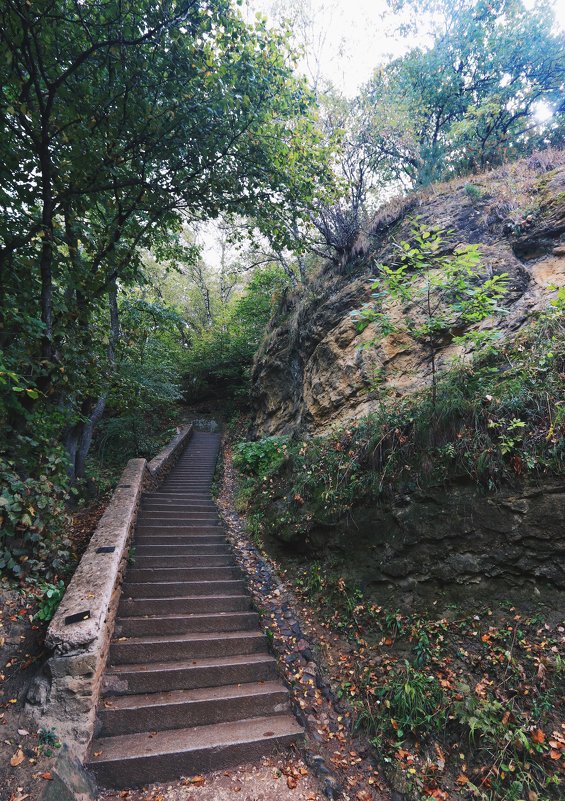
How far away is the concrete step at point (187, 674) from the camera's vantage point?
11.3 feet

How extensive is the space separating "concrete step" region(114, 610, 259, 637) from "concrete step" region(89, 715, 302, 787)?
1.03 metres

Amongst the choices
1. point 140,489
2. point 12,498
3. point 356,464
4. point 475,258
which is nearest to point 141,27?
point 475,258

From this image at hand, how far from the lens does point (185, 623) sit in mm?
4211

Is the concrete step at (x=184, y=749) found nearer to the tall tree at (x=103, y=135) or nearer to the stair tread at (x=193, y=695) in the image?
the stair tread at (x=193, y=695)

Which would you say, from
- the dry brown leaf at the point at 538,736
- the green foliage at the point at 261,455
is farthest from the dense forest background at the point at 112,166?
the dry brown leaf at the point at 538,736

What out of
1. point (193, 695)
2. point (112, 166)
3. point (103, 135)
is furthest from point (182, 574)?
point (103, 135)

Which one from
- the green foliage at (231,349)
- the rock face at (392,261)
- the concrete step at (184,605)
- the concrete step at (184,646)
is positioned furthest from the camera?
the green foliage at (231,349)

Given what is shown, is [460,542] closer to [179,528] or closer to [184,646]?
[184,646]

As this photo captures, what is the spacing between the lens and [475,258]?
368 cm

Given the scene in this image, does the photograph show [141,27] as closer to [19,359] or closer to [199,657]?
[19,359]

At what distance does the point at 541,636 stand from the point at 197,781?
9.87ft

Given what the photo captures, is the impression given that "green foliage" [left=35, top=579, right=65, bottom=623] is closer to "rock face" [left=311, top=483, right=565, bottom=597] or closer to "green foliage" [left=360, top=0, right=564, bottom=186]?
"rock face" [left=311, top=483, right=565, bottom=597]

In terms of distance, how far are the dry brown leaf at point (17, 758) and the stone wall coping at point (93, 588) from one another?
588mm

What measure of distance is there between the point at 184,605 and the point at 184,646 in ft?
2.01
